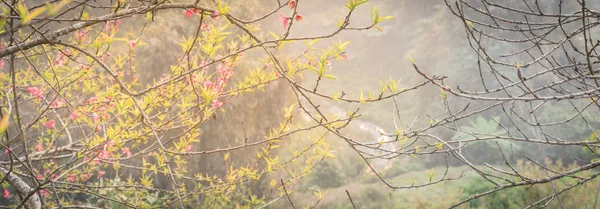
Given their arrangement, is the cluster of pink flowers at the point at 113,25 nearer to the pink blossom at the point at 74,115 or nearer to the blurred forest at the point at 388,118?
the blurred forest at the point at 388,118

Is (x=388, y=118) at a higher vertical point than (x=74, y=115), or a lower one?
higher

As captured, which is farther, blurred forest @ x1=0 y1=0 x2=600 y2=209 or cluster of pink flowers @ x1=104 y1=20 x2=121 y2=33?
blurred forest @ x1=0 y1=0 x2=600 y2=209

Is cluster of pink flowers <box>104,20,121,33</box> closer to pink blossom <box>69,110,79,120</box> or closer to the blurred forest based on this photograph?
the blurred forest

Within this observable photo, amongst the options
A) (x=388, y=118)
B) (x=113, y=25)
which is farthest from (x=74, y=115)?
(x=388, y=118)

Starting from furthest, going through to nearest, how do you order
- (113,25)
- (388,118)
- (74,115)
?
(388,118) → (74,115) → (113,25)

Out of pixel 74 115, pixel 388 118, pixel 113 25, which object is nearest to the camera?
pixel 113 25

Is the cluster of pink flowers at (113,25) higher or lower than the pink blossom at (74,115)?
higher

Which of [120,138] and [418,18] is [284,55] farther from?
[418,18]

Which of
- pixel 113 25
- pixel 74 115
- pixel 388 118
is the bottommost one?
pixel 74 115

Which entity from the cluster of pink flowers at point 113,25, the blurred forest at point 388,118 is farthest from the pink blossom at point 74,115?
the cluster of pink flowers at point 113,25

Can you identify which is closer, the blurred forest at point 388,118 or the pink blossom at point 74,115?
the pink blossom at point 74,115

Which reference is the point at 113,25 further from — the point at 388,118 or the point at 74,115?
the point at 388,118

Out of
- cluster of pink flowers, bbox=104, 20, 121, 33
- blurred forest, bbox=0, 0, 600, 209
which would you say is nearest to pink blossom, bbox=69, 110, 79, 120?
blurred forest, bbox=0, 0, 600, 209

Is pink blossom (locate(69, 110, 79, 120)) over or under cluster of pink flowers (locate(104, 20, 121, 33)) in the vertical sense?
under
